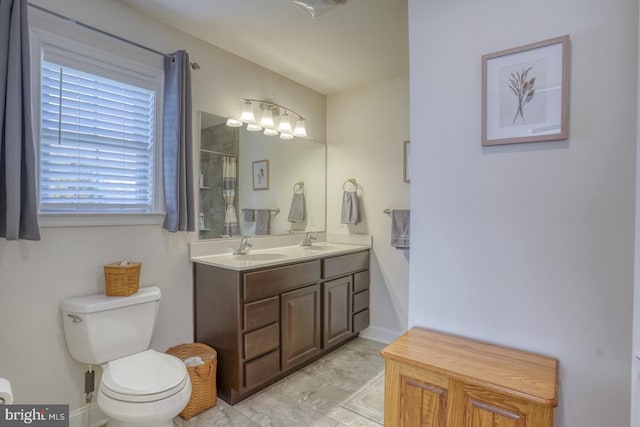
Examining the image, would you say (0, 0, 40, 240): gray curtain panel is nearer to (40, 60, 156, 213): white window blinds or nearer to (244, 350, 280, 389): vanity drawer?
(40, 60, 156, 213): white window blinds

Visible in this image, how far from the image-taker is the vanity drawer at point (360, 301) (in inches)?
120

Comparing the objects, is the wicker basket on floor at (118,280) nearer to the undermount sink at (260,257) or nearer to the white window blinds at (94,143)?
the white window blinds at (94,143)

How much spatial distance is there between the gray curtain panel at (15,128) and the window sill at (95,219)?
142mm

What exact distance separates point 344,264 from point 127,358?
1702 mm

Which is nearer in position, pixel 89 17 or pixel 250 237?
pixel 89 17

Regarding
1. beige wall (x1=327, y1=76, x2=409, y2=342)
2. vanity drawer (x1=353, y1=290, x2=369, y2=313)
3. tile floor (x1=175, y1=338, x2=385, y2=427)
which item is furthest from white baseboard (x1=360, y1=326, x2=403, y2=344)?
tile floor (x1=175, y1=338, x2=385, y2=427)

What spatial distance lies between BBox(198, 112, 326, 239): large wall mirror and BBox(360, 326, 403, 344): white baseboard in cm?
110

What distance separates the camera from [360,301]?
3109 millimetres

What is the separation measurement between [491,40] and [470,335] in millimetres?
1157

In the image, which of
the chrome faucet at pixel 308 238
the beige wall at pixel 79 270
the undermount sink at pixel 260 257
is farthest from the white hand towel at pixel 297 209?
the beige wall at pixel 79 270

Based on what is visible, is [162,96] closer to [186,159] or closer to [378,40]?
[186,159]

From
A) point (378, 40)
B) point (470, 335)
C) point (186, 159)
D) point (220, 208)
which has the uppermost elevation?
point (378, 40)

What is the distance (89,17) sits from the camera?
184cm

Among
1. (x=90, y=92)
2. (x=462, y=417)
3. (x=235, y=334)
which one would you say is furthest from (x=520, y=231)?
(x=90, y=92)
